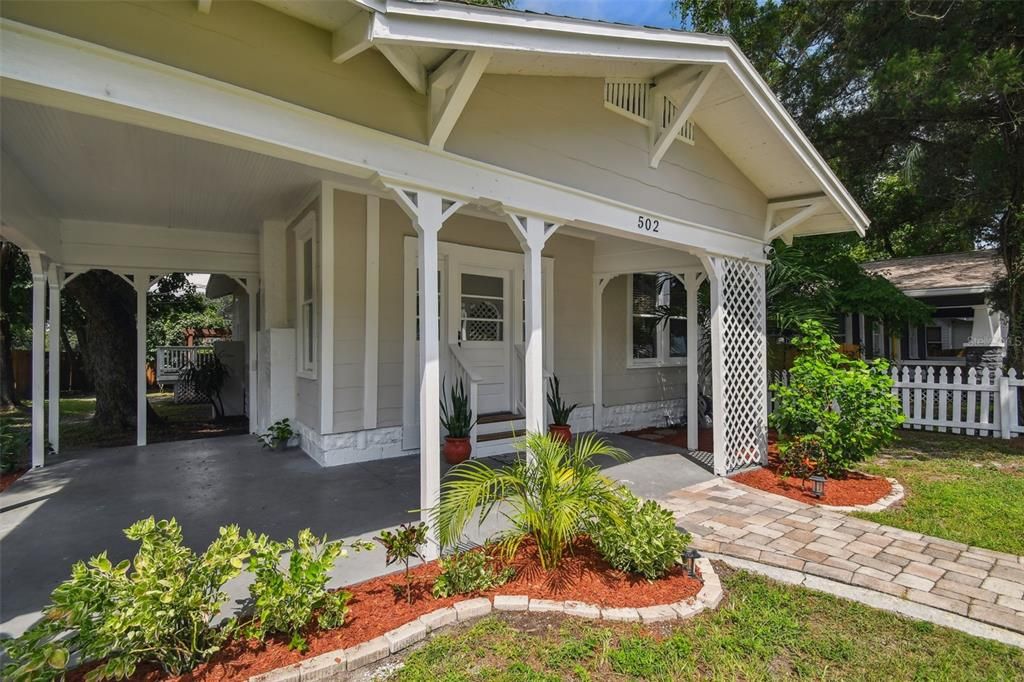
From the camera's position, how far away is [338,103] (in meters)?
3.05

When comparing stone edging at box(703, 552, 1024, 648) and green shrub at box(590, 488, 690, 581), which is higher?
green shrub at box(590, 488, 690, 581)

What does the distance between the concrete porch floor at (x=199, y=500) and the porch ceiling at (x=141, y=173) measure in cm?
298

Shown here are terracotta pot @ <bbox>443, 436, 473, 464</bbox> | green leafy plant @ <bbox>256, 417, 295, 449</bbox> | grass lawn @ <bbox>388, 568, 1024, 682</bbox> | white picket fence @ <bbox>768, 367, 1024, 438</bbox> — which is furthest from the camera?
white picket fence @ <bbox>768, 367, 1024, 438</bbox>

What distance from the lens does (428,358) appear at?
337cm

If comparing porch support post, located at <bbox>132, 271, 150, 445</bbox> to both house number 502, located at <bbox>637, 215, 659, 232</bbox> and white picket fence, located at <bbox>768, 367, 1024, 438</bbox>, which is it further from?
white picket fence, located at <bbox>768, 367, 1024, 438</bbox>

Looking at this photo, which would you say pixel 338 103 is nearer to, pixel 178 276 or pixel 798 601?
pixel 798 601

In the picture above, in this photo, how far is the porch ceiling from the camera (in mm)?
3834

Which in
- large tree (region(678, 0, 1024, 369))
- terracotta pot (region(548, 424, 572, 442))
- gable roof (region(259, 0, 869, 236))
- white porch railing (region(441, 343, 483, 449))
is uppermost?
large tree (region(678, 0, 1024, 369))

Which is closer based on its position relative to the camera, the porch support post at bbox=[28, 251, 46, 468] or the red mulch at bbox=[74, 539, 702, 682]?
the red mulch at bbox=[74, 539, 702, 682]

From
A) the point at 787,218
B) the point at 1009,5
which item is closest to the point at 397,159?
the point at 787,218

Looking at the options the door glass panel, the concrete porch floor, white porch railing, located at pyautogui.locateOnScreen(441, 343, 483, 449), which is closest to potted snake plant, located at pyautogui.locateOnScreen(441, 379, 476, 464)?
white porch railing, located at pyautogui.locateOnScreen(441, 343, 483, 449)

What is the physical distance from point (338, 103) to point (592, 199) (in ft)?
7.40

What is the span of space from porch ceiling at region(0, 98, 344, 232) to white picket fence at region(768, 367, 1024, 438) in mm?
6949

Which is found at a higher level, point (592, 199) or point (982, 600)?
point (592, 199)
